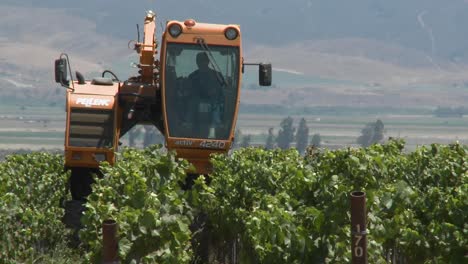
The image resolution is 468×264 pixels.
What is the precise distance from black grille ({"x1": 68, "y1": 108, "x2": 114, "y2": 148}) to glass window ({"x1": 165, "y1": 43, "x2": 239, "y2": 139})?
49.5 inches

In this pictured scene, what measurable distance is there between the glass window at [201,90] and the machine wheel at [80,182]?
2386mm

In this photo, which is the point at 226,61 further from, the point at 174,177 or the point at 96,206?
the point at 96,206

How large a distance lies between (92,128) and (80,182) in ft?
5.46

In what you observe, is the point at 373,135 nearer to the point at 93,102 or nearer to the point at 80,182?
the point at 80,182

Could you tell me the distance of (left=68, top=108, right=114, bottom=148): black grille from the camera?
82.7 feet

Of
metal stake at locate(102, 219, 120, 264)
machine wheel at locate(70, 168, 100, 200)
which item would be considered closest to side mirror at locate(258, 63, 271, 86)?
machine wheel at locate(70, 168, 100, 200)

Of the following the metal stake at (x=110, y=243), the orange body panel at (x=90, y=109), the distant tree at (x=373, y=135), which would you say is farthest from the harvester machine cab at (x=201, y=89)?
the distant tree at (x=373, y=135)

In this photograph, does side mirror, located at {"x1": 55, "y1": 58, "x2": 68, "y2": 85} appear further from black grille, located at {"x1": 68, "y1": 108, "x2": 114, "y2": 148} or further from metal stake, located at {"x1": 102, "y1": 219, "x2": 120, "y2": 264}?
metal stake, located at {"x1": 102, "y1": 219, "x2": 120, "y2": 264}

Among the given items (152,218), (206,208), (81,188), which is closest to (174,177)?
(206,208)

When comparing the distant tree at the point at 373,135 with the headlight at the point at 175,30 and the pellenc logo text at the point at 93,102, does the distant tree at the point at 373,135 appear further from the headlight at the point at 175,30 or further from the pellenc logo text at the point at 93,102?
the headlight at the point at 175,30

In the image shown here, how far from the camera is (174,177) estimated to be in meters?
20.5

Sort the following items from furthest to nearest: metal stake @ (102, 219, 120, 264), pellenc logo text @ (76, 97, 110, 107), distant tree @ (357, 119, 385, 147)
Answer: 1. distant tree @ (357, 119, 385, 147)
2. pellenc logo text @ (76, 97, 110, 107)
3. metal stake @ (102, 219, 120, 264)

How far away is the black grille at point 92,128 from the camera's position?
2522 centimetres

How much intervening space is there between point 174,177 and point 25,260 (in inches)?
98.7
